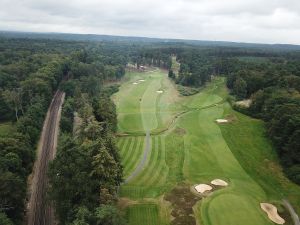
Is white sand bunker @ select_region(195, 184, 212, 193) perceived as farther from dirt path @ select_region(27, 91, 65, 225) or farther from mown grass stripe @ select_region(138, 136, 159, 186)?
dirt path @ select_region(27, 91, 65, 225)

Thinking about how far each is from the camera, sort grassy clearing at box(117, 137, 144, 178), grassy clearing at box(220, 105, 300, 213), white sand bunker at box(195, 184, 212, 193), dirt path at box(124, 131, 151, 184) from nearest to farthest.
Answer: white sand bunker at box(195, 184, 212, 193), grassy clearing at box(220, 105, 300, 213), dirt path at box(124, 131, 151, 184), grassy clearing at box(117, 137, 144, 178)

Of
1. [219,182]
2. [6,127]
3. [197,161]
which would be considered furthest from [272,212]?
[6,127]

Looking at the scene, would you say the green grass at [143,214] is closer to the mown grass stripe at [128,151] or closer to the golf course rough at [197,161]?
the golf course rough at [197,161]

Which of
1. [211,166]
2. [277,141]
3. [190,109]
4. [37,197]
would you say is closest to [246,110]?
[190,109]

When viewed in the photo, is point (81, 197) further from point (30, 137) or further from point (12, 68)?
point (12, 68)

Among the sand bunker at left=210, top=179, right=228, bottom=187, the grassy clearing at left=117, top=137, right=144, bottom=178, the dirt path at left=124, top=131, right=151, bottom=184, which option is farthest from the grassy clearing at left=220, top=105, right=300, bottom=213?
the grassy clearing at left=117, top=137, right=144, bottom=178

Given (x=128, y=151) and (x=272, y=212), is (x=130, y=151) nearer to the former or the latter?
(x=128, y=151)
